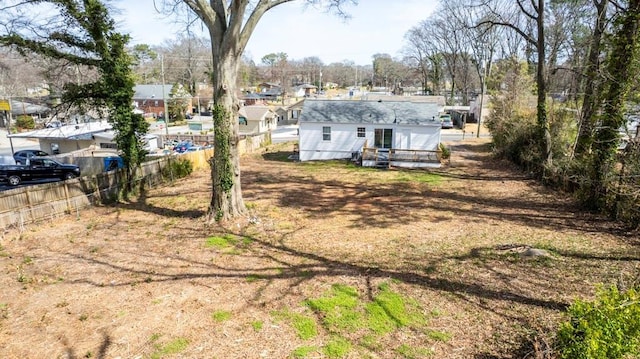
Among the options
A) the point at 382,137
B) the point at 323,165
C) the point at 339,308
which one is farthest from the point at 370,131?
the point at 339,308

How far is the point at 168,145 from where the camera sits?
114 feet

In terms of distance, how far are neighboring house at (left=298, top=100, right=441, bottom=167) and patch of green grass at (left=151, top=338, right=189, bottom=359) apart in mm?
17705

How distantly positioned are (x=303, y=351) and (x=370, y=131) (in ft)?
64.1

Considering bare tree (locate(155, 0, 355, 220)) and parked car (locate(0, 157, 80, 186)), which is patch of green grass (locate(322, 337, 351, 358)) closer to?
bare tree (locate(155, 0, 355, 220))

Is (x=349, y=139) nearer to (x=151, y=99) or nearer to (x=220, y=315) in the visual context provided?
(x=220, y=315)

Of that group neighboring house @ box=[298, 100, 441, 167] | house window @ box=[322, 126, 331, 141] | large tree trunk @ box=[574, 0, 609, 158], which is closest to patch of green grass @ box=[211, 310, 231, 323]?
large tree trunk @ box=[574, 0, 609, 158]

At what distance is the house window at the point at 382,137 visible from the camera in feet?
77.9

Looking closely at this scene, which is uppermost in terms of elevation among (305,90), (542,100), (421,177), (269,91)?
(305,90)

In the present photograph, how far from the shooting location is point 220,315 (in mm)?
6500

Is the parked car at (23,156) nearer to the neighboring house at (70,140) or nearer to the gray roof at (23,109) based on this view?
the neighboring house at (70,140)

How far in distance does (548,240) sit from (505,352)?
18.6 ft

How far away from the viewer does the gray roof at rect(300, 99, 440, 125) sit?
23609 millimetres

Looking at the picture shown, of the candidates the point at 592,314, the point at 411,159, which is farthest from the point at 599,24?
the point at 592,314

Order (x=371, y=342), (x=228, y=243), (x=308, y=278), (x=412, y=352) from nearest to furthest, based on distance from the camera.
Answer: (x=412, y=352)
(x=371, y=342)
(x=308, y=278)
(x=228, y=243)
